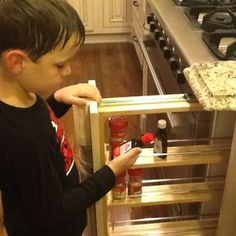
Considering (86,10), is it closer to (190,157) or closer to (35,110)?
(190,157)

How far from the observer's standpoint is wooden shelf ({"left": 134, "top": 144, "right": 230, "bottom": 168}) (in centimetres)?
100

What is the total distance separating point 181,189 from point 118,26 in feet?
7.73

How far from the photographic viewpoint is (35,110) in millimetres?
779

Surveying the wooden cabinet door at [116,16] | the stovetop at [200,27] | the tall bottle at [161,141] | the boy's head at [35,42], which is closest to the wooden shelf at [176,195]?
the tall bottle at [161,141]

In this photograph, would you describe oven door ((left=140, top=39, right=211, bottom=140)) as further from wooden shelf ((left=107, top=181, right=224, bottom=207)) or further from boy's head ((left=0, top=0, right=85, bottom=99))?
boy's head ((left=0, top=0, right=85, bottom=99))

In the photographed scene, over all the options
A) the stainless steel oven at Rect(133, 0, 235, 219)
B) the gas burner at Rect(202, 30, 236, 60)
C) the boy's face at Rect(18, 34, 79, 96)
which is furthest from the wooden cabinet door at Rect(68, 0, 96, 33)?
the boy's face at Rect(18, 34, 79, 96)

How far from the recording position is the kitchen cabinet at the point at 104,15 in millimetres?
3141

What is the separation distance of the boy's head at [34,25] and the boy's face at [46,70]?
12 millimetres

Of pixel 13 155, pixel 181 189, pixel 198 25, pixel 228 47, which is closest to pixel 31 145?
pixel 13 155

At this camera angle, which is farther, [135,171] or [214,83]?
[135,171]

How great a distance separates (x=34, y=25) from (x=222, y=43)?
0.67 metres

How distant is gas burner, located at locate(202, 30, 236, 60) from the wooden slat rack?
20 centimetres

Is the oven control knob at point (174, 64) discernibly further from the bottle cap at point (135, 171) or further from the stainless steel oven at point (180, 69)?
the bottle cap at point (135, 171)

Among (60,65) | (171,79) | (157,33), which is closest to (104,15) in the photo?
(157,33)
